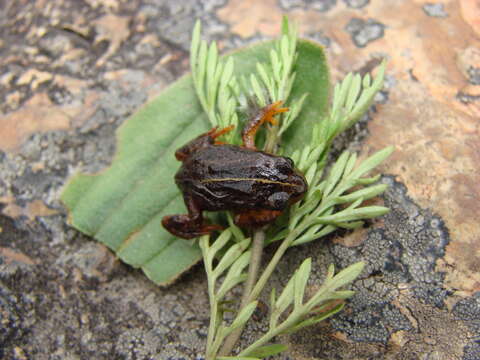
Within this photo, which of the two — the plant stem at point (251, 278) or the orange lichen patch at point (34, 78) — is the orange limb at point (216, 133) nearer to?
the plant stem at point (251, 278)

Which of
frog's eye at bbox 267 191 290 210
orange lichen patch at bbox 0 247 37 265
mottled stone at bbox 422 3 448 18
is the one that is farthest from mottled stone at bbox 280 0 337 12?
orange lichen patch at bbox 0 247 37 265

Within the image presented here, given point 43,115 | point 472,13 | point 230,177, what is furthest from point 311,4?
point 43,115

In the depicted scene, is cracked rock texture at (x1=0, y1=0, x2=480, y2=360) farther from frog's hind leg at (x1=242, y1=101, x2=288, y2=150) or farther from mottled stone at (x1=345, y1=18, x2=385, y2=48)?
frog's hind leg at (x1=242, y1=101, x2=288, y2=150)

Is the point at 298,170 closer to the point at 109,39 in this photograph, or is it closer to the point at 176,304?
the point at 176,304

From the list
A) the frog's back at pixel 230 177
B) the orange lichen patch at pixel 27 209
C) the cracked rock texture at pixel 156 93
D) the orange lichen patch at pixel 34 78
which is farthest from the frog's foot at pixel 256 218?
the orange lichen patch at pixel 34 78

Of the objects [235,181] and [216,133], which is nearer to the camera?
[235,181]

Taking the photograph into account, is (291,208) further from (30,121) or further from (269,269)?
(30,121)
